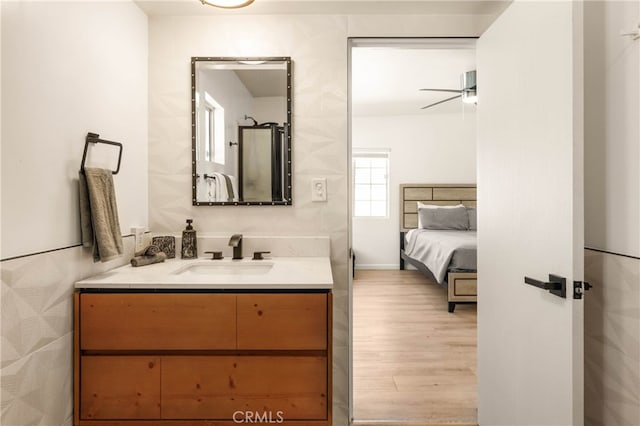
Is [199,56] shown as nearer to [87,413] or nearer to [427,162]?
[87,413]

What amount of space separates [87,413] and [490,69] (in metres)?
2.29

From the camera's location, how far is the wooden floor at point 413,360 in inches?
86.9

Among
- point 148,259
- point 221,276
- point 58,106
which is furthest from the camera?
point 148,259

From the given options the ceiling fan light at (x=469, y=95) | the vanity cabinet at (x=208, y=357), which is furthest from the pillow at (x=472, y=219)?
the vanity cabinet at (x=208, y=357)

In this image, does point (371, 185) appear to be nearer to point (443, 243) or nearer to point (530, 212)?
point (443, 243)

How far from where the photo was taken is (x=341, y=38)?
7.02 ft

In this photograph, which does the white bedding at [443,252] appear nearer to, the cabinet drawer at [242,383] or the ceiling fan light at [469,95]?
the ceiling fan light at [469,95]

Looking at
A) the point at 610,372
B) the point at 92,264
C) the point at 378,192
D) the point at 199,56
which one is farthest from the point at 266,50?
the point at 378,192

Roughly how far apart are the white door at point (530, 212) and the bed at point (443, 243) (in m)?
2.17

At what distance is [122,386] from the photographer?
5.02 feet

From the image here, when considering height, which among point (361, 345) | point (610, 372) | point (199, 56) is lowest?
point (361, 345)

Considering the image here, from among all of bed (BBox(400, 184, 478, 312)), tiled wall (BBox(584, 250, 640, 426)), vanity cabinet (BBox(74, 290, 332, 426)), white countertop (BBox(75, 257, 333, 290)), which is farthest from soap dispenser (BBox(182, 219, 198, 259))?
bed (BBox(400, 184, 478, 312))

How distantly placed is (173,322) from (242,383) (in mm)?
356

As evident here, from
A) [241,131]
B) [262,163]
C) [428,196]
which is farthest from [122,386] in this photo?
[428,196]
